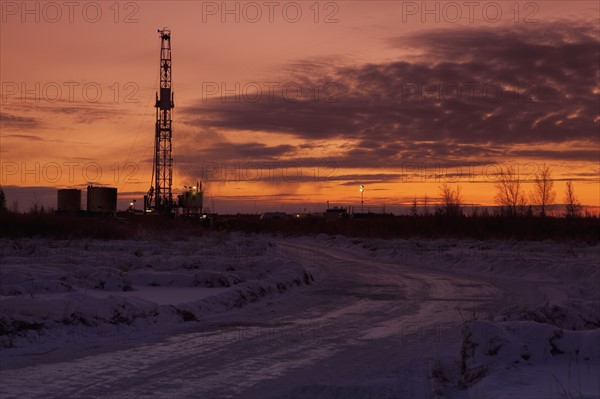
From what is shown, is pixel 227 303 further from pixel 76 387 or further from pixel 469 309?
pixel 76 387

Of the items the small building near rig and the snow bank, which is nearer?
the snow bank

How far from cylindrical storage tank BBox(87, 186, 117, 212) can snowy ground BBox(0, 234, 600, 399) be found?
2485 inches

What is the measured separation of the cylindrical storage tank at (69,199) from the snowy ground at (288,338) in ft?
218

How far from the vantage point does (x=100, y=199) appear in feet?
273

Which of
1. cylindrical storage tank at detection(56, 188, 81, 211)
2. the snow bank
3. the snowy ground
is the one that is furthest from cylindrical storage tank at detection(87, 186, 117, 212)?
the snowy ground

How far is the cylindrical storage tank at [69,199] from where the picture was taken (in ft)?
279

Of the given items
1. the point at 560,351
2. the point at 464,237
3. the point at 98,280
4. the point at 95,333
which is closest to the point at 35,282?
the point at 98,280

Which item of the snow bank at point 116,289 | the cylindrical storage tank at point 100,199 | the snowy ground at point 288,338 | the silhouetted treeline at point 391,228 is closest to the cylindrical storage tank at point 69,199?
the cylindrical storage tank at point 100,199

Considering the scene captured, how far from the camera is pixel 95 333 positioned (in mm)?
11688

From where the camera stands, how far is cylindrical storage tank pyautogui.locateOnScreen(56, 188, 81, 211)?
3344 inches

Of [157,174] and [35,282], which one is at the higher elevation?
[157,174]

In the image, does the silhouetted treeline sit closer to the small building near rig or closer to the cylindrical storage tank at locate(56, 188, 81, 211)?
the small building near rig

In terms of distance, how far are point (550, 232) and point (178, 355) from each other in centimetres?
5417

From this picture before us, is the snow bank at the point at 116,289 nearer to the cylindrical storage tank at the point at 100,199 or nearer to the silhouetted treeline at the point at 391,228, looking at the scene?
the silhouetted treeline at the point at 391,228
